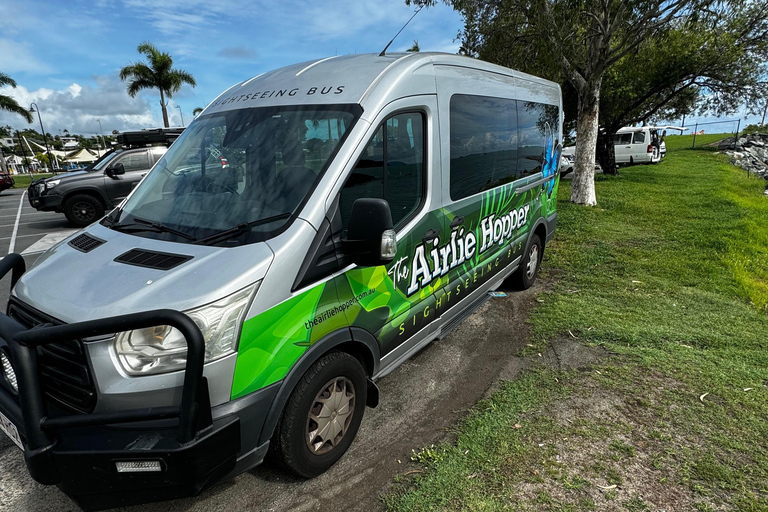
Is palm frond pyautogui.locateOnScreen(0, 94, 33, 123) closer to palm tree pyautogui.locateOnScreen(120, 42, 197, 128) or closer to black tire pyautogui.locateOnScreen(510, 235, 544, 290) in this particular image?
palm tree pyautogui.locateOnScreen(120, 42, 197, 128)

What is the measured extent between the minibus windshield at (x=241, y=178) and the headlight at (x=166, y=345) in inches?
19.3

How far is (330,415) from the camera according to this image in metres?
2.65

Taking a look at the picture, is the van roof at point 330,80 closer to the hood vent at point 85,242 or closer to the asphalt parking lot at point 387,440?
the hood vent at point 85,242

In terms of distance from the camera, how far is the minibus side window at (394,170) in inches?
106

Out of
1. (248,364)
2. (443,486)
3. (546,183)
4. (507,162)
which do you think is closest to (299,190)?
(248,364)

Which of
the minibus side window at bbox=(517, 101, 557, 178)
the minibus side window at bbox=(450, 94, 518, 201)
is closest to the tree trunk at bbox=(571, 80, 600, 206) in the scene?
the minibus side window at bbox=(517, 101, 557, 178)

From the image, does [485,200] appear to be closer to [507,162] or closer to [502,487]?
[507,162]

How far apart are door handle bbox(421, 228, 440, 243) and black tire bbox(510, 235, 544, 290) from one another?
247 centimetres

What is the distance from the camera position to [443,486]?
2.58m

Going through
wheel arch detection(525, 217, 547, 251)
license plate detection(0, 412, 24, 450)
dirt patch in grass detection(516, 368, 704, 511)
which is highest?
wheel arch detection(525, 217, 547, 251)

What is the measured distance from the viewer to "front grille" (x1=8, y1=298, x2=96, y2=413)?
76.8 inches

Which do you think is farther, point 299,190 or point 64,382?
point 299,190

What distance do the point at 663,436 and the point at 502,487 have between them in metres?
1.27

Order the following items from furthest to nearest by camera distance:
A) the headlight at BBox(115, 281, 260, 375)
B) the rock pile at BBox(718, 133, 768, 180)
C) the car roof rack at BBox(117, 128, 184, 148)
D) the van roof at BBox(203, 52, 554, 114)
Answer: the rock pile at BBox(718, 133, 768, 180) → the car roof rack at BBox(117, 128, 184, 148) → the van roof at BBox(203, 52, 554, 114) → the headlight at BBox(115, 281, 260, 375)
